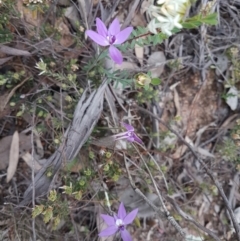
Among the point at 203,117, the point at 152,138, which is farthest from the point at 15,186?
the point at 203,117

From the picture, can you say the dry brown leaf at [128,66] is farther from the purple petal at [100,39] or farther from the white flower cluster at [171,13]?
the white flower cluster at [171,13]

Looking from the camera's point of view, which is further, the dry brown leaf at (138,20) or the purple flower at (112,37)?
the dry brown leaf at (138,20)

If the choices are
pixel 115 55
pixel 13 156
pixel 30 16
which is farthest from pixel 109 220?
pixel 30 16

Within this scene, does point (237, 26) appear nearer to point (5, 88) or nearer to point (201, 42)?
point (201, 42)

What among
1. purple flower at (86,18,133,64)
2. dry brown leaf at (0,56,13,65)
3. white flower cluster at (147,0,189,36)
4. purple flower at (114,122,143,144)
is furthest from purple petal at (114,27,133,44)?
dry brown leaf at (0,56,13,65)

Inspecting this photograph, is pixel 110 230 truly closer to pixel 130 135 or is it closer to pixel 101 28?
pixel 130 135

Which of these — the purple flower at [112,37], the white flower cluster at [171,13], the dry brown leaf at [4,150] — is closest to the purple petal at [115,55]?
the purple flower at [112,37]

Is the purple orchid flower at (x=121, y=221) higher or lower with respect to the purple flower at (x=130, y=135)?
lower

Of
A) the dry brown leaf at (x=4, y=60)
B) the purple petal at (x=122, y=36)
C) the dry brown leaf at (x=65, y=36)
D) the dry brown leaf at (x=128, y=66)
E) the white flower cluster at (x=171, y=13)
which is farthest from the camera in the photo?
the dry brown leaf at (x=128, y=66)
